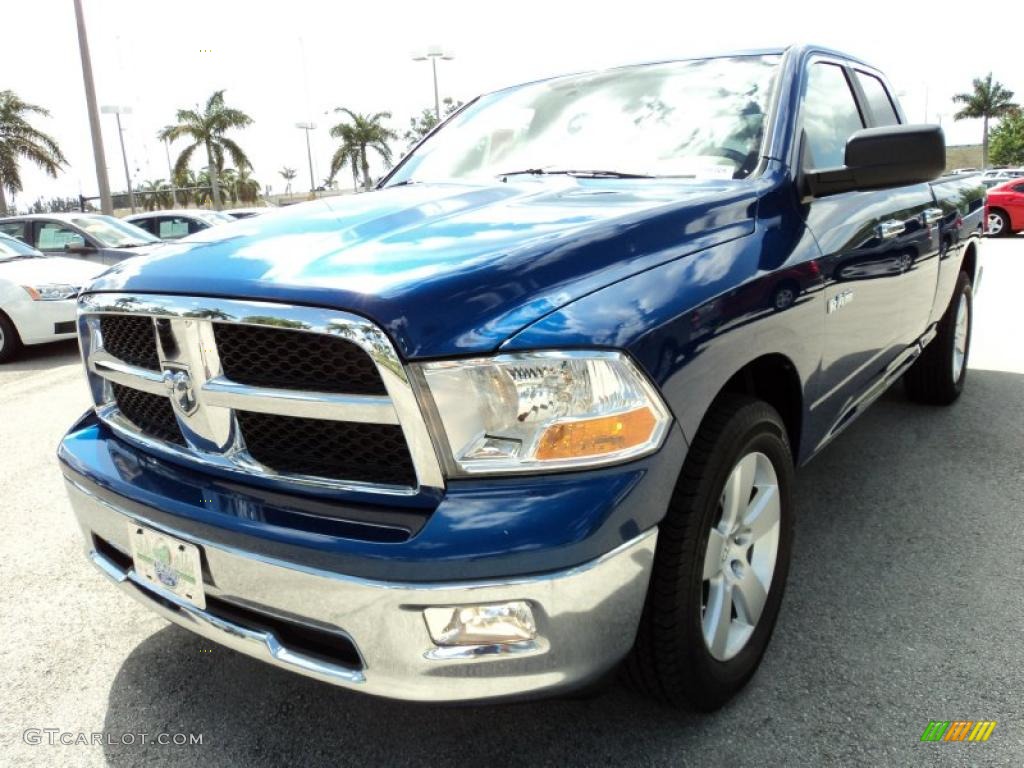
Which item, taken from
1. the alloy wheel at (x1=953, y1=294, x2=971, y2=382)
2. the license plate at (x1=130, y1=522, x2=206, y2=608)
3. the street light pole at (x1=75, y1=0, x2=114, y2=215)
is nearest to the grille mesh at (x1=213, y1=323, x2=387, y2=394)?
the license plate at (x1=130, y1=522, x2=206, y2=608)

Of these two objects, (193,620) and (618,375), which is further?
(193,620)

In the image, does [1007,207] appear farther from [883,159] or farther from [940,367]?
[883,159]

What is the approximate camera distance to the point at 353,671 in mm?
1624

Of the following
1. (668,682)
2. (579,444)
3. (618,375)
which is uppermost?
(618,375)

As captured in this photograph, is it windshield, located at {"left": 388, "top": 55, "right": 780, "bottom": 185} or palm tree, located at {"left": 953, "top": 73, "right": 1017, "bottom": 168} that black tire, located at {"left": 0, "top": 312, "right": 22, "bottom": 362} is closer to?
windshield, located at {"left": 388, "top": 55, "right": 780, "bottom": 185}

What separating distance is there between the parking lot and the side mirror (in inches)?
52.3

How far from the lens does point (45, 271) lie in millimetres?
8047

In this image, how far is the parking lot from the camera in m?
1.98

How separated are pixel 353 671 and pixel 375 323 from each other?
710 millimetres

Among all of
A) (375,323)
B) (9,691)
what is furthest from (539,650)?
(9,691)

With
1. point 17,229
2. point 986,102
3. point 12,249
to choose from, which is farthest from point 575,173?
point 986,102

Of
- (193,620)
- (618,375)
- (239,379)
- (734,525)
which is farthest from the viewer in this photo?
(734,525)

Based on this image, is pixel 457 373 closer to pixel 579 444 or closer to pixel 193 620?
pixel 579 444

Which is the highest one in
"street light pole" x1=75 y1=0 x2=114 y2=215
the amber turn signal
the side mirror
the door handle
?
"street light pole" x1=75 y1=0 x2=114 y2=215
